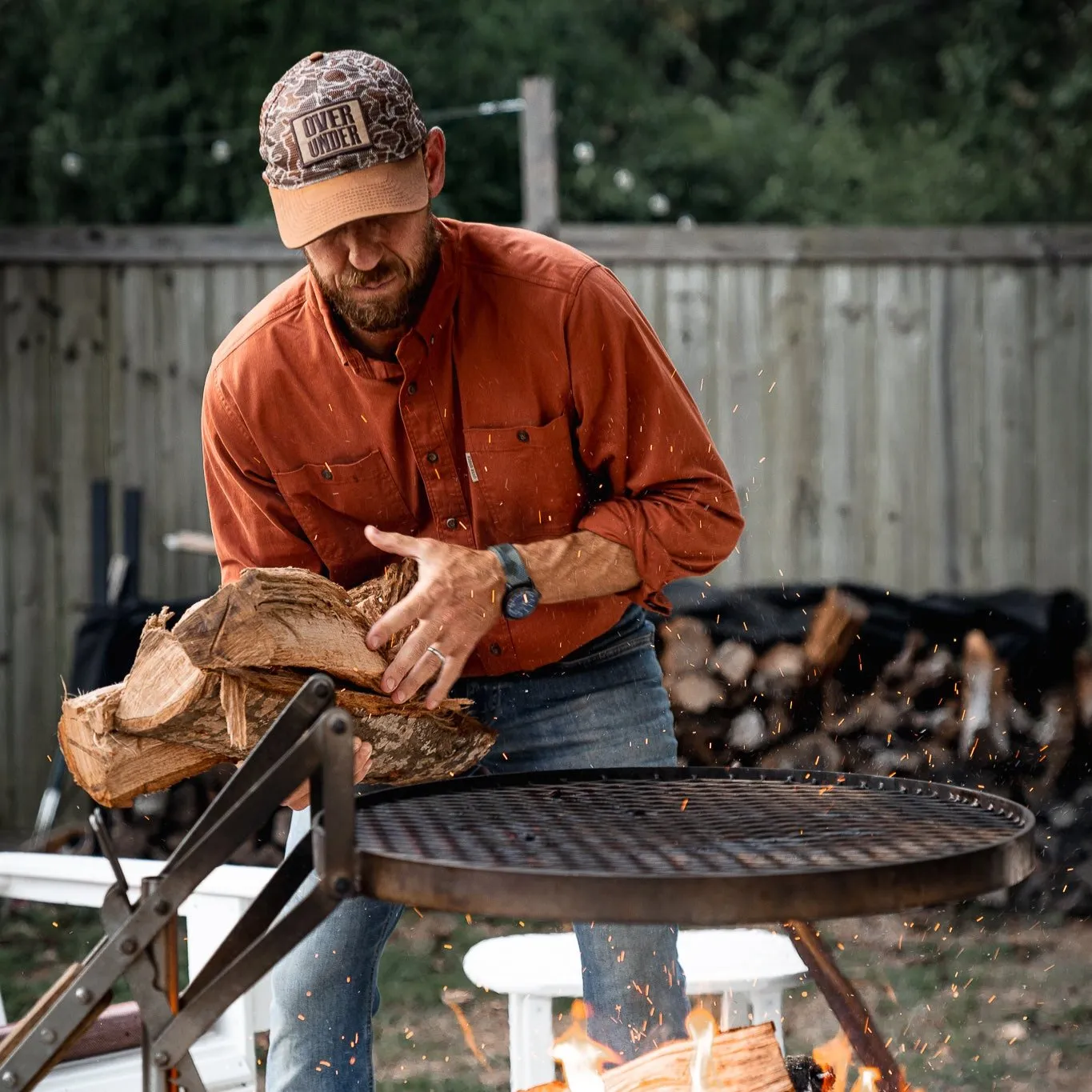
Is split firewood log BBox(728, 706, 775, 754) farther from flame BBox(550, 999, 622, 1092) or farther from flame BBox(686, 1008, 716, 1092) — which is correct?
flame BBox(686, 1008, 716, 1092)

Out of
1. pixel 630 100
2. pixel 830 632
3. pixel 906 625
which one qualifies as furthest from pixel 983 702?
pixel 630 100

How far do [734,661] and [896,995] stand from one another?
1.16 m

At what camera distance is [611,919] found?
1.45 meters

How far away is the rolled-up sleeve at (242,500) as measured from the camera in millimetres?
2396

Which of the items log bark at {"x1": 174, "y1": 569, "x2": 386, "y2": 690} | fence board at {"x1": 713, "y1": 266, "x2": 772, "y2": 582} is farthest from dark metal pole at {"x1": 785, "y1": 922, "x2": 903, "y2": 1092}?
fence board at {"x1": 713, "y1": 266, "x2": 772, "y2": 582}

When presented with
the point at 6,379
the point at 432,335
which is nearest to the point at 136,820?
the point at 6,379

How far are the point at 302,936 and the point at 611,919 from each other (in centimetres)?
31

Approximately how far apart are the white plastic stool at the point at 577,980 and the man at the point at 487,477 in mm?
396

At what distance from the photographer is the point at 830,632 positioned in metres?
4.70

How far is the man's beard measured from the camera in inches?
86.0

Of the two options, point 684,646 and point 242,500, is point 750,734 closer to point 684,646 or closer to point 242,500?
point 684,646

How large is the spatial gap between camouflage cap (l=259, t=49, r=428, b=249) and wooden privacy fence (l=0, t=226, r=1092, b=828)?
138 inches

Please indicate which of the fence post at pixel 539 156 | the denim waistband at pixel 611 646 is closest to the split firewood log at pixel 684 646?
the fence post at pixel 539 156

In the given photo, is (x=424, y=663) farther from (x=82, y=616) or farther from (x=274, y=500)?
(x=82, y=616)
